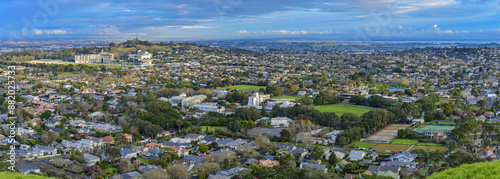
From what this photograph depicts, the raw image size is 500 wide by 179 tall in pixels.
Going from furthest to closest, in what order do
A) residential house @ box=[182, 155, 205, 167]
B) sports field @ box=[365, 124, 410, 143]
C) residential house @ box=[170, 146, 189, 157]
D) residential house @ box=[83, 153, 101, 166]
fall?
sports field @ box=[365, 124, 410, 143], residential house @ box=[170, 146, 189, 157], residential house @ box=[182, 155, 205, 167], residential house @ box=[83, 153, 101, 166]

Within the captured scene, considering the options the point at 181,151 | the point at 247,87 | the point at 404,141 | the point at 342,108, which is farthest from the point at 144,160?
the point at 247,87

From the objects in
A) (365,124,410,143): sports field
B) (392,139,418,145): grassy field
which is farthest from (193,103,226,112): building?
(392,139,418,145): grassy field

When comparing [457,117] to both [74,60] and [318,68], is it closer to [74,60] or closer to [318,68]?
[318,68]

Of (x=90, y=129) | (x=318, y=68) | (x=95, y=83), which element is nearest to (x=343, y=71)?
(x=318, y=68)

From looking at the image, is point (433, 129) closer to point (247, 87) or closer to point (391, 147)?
point (391, 147)

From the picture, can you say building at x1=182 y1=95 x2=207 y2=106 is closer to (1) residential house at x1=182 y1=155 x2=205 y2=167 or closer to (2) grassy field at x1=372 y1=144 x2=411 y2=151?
(1) residential house at x1=182 y1=155 x2=205 y2=167

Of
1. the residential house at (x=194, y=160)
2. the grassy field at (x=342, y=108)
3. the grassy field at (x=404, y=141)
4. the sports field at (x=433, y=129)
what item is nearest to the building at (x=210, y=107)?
the grassy field at (x=342, y=108)

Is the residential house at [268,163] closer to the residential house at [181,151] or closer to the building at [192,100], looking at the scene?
the residential house at [181,151]
